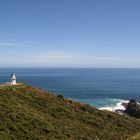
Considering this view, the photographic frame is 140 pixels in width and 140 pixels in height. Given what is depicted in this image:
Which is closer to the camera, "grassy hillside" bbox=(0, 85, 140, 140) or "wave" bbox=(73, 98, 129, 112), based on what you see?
"grassy hillside" bbox=(0, 85, 140, 140)

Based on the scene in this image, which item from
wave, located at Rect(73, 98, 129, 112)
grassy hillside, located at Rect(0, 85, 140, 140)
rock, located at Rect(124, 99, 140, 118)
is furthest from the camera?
wave, located at Rect(73, 98, 129, 112)

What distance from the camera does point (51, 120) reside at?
34688 mm

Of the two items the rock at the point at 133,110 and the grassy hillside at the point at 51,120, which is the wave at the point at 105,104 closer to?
the rock at the point at 133,110

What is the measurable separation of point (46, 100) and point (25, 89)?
4.36 m

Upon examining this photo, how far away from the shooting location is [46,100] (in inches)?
1671

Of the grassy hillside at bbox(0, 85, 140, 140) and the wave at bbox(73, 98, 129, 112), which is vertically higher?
the grassy hillside at bbox(0, 85, 140, 140)

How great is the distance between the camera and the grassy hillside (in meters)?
29.8

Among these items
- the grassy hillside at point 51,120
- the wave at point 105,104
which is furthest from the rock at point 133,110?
the grassy hillside at point 51,120

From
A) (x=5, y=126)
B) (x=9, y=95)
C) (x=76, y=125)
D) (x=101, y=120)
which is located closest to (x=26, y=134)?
(x=5, y=126)

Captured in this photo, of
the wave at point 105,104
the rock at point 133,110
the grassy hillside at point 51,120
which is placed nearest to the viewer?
the grassy hillside at point 51,120

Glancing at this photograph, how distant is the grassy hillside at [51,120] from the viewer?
2978 cm

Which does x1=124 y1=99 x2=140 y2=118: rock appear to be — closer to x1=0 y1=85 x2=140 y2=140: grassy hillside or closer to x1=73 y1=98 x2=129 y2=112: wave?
x1=73 y1=98 x2=129 y2=112: wave

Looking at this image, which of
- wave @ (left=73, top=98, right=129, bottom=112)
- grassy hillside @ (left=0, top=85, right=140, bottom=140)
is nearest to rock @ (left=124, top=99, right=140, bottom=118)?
wave @ (left=73, top=98, right=129, bottom=112)

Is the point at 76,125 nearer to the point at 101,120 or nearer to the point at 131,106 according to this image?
the point at 101,120
